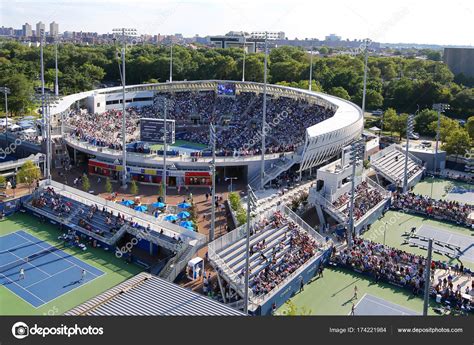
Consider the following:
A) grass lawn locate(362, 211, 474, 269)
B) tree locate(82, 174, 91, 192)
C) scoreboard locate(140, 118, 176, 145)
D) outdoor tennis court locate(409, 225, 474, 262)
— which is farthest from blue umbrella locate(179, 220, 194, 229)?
scoreboard locate(140, 118, 176, 145)

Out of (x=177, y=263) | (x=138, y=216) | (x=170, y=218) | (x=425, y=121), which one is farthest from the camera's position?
(x=425, y=121)

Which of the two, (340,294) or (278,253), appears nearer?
(340,294)

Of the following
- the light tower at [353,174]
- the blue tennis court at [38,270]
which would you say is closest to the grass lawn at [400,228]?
the light tower at [353,174]

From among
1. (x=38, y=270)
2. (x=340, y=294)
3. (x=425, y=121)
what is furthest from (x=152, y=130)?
(x=425, y=121)

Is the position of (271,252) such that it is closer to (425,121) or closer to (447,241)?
(447,241)

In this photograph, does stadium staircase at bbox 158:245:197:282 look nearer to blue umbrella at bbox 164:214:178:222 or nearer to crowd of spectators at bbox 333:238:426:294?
blue umbrella at bbox 164:214:178:222
